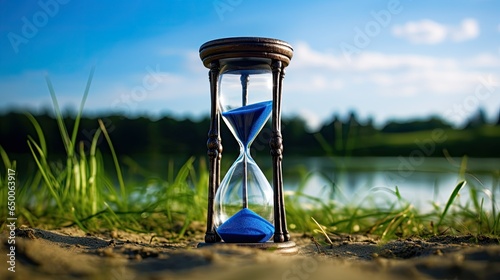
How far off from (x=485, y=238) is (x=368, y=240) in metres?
0.81

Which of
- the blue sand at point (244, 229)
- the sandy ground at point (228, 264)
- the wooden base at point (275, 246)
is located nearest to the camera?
the sandy ground at point (228, 264)

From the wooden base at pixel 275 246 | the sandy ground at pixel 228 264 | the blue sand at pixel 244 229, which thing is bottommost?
the wooden base at pixel 275 246

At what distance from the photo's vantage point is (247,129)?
3465 mm

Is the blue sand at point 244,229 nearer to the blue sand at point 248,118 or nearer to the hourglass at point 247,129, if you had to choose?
the hourglass at point 247,129

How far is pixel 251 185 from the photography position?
358 cm

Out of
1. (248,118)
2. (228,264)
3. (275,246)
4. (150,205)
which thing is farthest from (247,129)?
(150,205)

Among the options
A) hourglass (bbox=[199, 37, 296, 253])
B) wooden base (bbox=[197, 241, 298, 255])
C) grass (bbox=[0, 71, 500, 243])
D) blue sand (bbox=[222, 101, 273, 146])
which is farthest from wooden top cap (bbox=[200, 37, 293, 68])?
grass (bbox=[0, 71, 500, 243])

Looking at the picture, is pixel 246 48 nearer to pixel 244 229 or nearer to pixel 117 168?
pixel 244 229

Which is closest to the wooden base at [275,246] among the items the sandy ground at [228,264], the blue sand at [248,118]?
the sandy ground at [228,264]

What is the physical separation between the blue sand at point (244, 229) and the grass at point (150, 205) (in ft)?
3.81

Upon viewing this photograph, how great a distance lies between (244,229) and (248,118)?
2.31 ft

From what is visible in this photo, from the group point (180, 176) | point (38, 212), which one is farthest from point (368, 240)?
point (38, 212)

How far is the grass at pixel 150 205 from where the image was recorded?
469 cm

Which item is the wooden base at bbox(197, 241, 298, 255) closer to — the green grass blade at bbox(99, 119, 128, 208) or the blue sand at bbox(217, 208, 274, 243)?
the blue sand at bbox(217, 208, 274, 243)
